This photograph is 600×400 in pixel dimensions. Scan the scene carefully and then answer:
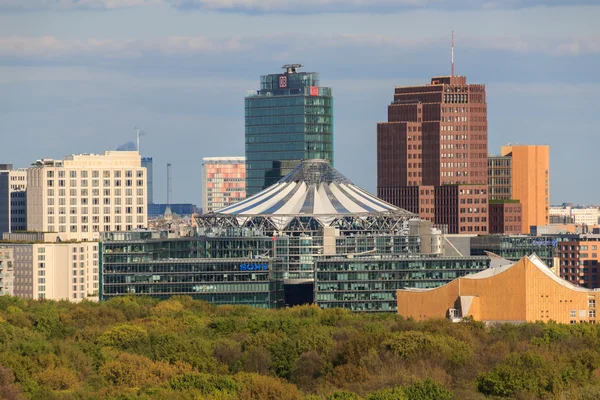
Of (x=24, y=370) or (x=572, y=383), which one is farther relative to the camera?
(x=24, y=370)

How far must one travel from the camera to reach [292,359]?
17100 cm

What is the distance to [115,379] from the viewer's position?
156 m

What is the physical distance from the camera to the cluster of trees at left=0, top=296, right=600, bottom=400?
144500 mm

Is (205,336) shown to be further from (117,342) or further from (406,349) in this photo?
(406,349)

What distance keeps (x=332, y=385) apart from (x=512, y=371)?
48.9ft

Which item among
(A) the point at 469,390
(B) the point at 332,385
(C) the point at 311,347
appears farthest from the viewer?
(C) the point at 311,347

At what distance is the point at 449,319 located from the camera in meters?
197

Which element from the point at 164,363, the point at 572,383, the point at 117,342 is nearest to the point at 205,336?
the point at 117,342

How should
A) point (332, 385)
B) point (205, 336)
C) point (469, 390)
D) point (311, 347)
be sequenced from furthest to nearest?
point (205, 336) < point (311, 347) < point (332, 385) < point (469, 390)

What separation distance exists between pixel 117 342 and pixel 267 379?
3489 centimetres

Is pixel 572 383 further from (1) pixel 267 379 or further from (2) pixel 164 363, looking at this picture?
(2) pixel 164 363

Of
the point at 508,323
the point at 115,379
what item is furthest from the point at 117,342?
the point at 508,323

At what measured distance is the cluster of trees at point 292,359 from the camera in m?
144

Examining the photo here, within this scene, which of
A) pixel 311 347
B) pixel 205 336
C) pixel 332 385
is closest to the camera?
pixel 332 385
